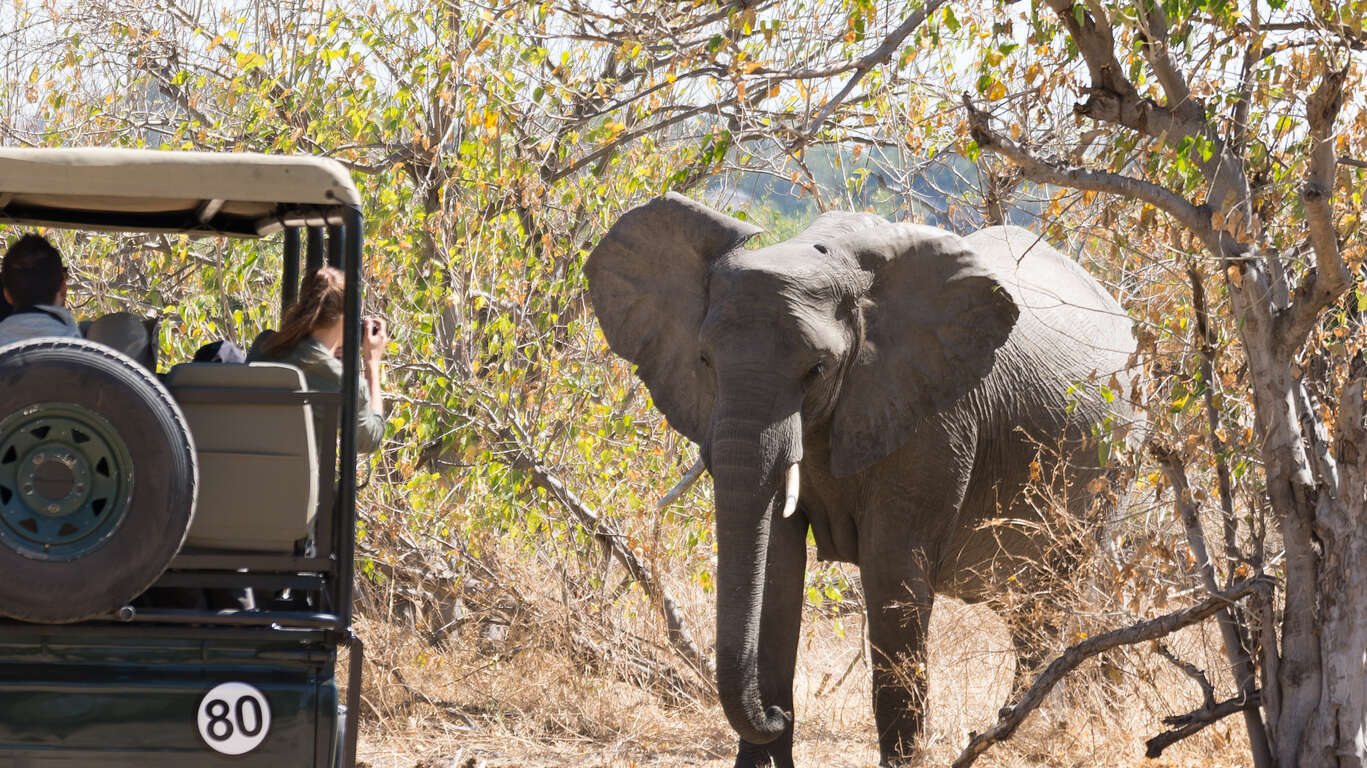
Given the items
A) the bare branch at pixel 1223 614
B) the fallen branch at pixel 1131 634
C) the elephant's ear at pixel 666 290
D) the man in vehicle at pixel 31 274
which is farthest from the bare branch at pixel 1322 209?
the man in vehicle at pixel 31 274

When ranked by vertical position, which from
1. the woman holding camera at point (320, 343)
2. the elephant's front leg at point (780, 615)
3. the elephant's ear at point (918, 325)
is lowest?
the elephant's front leg at point (780, 615)

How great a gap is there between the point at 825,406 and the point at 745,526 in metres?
0.72

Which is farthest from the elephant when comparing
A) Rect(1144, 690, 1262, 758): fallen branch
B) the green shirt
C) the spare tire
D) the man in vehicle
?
the spare tire

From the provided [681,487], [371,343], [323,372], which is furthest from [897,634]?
[323,372]

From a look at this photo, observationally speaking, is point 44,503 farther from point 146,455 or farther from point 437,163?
point 437,163

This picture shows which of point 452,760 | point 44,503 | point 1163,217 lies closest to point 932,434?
point 1163,217

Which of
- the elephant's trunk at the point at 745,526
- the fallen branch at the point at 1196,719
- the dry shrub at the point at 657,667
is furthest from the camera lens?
the dry shrub at the point at 657,667

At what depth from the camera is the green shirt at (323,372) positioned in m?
4.62

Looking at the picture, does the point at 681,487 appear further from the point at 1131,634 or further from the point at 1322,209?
the point at 1322,209

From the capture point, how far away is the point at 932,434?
6664 millimetres

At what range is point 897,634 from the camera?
6504 millimetres

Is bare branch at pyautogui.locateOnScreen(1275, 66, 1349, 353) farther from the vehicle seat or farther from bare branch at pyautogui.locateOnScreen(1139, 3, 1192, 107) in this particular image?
the vehicle seat

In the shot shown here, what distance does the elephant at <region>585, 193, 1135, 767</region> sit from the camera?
5906 mm

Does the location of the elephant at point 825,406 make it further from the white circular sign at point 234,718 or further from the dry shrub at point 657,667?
the white circular sign at point 234,718
